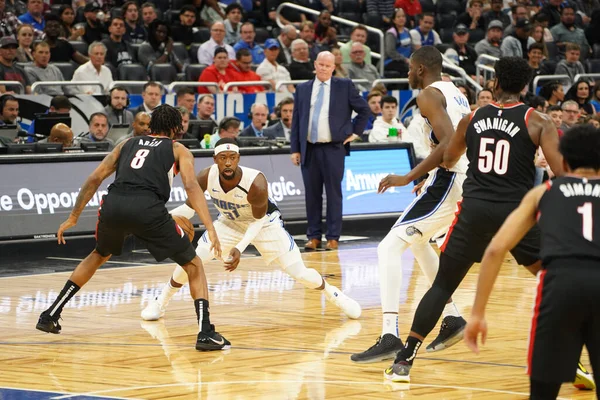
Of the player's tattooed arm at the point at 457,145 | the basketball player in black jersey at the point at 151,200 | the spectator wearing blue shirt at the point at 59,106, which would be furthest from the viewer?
the spectator wearing blue shirt at the point at 59,106

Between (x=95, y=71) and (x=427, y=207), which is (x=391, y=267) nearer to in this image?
(x=427, y=207)

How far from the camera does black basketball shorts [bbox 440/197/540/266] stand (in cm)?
680

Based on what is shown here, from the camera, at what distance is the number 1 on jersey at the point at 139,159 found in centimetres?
849

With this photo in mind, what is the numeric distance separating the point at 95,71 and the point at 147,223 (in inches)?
342

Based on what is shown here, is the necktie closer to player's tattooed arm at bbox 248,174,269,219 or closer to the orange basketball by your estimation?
the orange basketball

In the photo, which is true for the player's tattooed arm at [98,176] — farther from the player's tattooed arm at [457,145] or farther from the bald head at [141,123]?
the bald head at [141,123]

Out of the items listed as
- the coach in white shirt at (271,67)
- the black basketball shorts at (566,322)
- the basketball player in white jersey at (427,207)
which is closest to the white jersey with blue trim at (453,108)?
the basketball player in white jersey at (427,207)

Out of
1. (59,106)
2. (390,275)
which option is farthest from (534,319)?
(59,106)

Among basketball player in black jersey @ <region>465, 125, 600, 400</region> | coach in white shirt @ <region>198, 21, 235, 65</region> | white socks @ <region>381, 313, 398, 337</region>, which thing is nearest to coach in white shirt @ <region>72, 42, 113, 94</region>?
coach in white shirt @ <region>198, 21, 235, 65</region>

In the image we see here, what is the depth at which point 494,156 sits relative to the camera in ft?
22.4

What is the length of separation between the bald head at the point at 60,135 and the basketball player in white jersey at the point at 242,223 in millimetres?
4741

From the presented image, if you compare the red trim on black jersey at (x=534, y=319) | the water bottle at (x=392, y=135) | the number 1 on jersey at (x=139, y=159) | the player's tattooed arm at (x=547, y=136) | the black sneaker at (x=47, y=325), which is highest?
the player's tattooed arm at (x=547, y=136)

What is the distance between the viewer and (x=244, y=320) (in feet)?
31.1

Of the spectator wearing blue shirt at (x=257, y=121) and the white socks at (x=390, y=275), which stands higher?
the white socks at (x=390, y=275)
